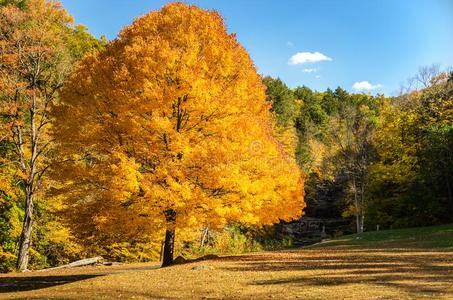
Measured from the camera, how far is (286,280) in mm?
13719

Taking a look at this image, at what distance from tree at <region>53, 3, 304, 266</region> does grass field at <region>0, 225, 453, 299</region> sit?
1982 mm

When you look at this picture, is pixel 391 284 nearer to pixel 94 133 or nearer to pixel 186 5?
pixel 94 133

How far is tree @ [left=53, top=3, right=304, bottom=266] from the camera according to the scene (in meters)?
15.6

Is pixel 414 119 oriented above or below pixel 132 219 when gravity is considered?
above

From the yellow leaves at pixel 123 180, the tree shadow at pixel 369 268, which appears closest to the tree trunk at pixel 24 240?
the yellow leaves at pixel 123 180

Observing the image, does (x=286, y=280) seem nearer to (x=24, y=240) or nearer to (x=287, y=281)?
(x=287, y=281)

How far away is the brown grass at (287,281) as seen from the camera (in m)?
11.5

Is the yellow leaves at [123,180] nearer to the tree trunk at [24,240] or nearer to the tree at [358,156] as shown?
the tree trunk at [24,240]

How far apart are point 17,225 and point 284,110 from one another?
188 feet

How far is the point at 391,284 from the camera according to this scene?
12.2m

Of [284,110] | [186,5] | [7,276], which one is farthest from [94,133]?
[284,110]

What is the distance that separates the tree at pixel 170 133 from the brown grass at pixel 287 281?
1977mm

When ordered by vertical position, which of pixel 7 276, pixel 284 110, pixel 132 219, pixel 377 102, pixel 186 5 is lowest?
pixel 7 276

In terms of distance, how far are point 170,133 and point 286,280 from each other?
649cm
